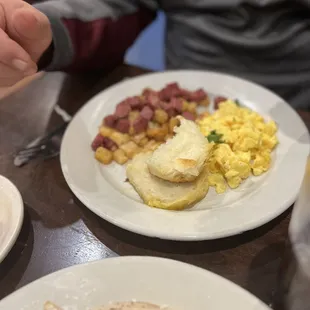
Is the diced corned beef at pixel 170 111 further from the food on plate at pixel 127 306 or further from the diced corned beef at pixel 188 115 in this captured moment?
the food on plate at pixel 127 306

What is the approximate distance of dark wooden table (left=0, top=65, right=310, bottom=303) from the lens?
760mm

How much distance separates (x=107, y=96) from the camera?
3.69 ft

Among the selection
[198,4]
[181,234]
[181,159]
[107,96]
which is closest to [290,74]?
[198,4]

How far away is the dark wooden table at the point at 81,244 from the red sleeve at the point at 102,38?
360 mm

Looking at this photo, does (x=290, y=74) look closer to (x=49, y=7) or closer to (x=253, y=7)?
(x=253, y=7)

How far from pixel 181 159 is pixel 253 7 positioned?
0.60 meters

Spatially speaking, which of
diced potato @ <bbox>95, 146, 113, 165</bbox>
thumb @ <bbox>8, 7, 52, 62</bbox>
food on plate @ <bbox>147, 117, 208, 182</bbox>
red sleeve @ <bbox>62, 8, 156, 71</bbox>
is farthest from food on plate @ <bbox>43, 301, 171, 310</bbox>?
red sleeve @ <bbox>62, 8, 156, 71</bbox>

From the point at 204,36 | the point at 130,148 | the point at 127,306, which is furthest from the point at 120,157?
the point at 204,36

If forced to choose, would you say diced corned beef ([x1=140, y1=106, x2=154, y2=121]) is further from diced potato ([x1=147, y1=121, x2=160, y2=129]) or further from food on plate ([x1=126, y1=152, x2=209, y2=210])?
food on plate ([x1=126, y1=152, x2=209, y2=210])

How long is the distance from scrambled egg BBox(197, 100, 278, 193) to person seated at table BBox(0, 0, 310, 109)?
0.32 metres

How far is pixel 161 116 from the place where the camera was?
104cm

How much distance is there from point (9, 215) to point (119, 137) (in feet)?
1.00

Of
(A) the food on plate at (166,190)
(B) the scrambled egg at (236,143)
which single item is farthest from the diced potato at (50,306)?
(B) the scrambled egg at (236,143)

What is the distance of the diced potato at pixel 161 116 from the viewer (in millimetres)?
1044
